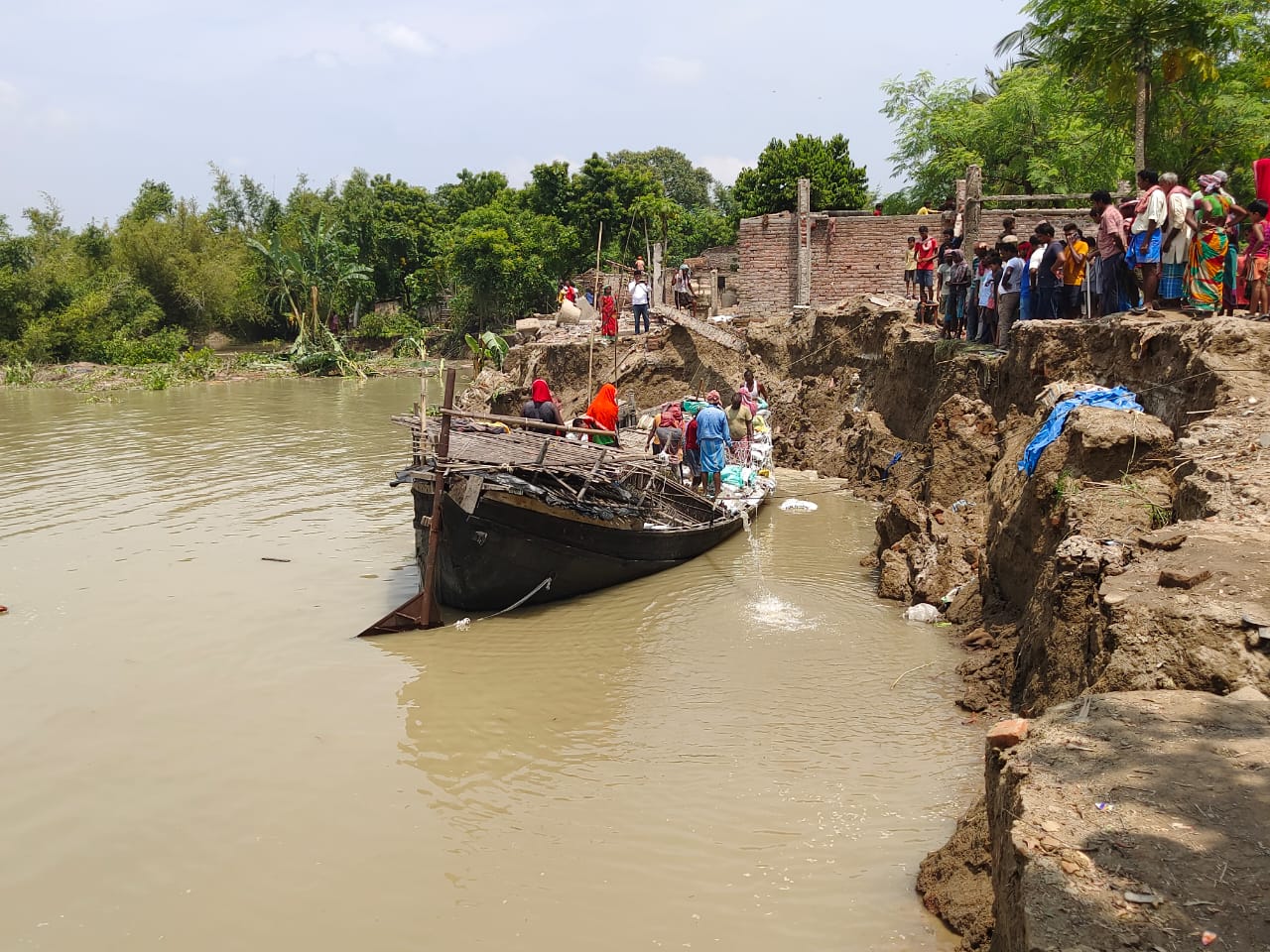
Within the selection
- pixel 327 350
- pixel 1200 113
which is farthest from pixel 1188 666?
pixel 327 350

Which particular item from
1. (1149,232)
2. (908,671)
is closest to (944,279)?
(1149,232)

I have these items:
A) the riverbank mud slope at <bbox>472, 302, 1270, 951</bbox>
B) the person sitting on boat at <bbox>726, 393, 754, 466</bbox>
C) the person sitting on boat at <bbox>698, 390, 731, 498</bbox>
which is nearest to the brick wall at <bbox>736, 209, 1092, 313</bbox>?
the riverbank mud slope at <bbox>472, 302, 1270, 951</bbox>

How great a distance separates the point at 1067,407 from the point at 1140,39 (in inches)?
426

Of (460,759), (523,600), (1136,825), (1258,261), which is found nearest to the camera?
(1136,825)

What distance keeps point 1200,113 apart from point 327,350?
32.6 m

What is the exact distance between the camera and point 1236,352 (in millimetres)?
8234

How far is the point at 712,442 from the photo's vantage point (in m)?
13.0

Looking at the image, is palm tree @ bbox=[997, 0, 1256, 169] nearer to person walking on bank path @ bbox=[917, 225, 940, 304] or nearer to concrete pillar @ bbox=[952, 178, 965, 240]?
concrete pillar @ bbox=[952, 178, 965, 240]

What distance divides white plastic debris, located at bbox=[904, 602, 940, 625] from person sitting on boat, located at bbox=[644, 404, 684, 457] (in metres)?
4.44

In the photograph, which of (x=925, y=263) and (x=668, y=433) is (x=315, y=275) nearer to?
(x=925, y=263)

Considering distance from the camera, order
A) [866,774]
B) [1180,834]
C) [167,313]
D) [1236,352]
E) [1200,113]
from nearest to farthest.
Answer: [1180,834]
[866,774]
[1236,352]
[1200,113]
[167,313]

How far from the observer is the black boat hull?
958 cm

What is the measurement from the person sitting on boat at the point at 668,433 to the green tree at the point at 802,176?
22.9m

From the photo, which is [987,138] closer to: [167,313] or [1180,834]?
[1180,834]
